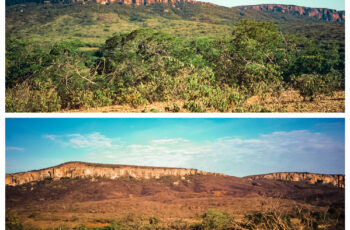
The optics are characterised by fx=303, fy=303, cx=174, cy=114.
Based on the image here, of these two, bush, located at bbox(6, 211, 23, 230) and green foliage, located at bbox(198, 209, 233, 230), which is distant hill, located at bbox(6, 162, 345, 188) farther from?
Answer: green foliage, located at bbox(198, 209, 233, 230)

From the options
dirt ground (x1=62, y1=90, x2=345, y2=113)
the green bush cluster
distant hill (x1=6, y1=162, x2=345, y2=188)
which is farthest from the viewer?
the green bush cluster

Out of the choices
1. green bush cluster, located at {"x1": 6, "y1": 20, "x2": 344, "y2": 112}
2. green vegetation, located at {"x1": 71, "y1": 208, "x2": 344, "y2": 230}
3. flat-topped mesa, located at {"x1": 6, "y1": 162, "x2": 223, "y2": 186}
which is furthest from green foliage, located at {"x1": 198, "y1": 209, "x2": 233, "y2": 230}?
green bush cluster, located at {"x1": 6, "y1": 20, "x2": 344, "y2": 112}

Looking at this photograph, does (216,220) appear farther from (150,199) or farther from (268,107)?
(268,107)

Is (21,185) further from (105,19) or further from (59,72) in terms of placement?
(105,19)

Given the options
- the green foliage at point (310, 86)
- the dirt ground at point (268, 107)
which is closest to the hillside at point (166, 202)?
the dirt ground at point (268, 107)

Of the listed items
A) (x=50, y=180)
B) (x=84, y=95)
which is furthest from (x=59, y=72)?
(x=50, y=180)

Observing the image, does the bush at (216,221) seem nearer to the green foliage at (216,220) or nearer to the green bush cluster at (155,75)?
the green foliage at (216,220)
